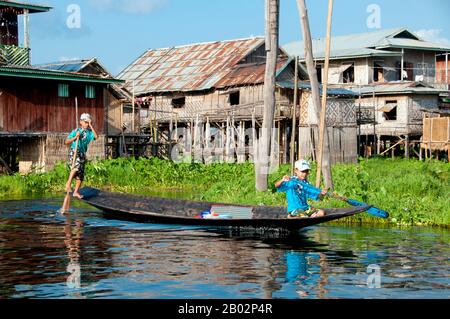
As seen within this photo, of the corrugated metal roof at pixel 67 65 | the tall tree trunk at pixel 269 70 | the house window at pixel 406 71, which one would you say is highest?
the house window at pixel 406 71

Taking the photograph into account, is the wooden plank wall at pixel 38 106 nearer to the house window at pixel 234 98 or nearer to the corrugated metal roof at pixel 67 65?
the corrugated metal roof at pixel 67 65

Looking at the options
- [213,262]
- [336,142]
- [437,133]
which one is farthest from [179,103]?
[213,262]

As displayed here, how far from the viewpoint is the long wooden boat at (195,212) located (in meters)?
12.9

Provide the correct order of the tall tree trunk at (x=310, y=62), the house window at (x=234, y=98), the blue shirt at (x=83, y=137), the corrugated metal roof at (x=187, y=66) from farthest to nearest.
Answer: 1. the corrugated metal roof at (x=187, y=66)
2. the house window at (x=234, y=98)
3. the tall tree trunk at (x=310, y=62)
4. the blue shirt at (x=83, y=137)

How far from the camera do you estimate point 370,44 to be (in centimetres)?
4425

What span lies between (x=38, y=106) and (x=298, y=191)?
18.8 metres

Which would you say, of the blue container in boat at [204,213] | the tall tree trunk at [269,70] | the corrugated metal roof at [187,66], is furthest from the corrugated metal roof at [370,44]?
the blue container in boat at [204,213]

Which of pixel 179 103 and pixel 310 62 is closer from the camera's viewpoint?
pixel 310 62

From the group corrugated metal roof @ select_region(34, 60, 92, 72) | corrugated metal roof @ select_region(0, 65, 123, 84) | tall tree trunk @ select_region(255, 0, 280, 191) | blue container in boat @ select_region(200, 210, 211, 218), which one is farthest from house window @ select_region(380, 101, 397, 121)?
blue container in boat @ select_region(200, 210, 211, 218)

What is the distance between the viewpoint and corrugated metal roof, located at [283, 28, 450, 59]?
42594 millimetres

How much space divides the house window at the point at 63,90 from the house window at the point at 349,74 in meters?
18.3

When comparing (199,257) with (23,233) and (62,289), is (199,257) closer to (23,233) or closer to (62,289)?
(62,289)

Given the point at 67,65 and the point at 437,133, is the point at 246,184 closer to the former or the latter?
the point at 67,65

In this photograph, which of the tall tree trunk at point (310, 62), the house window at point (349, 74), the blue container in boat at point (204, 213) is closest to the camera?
the blue container in boat at point (204, 213)
